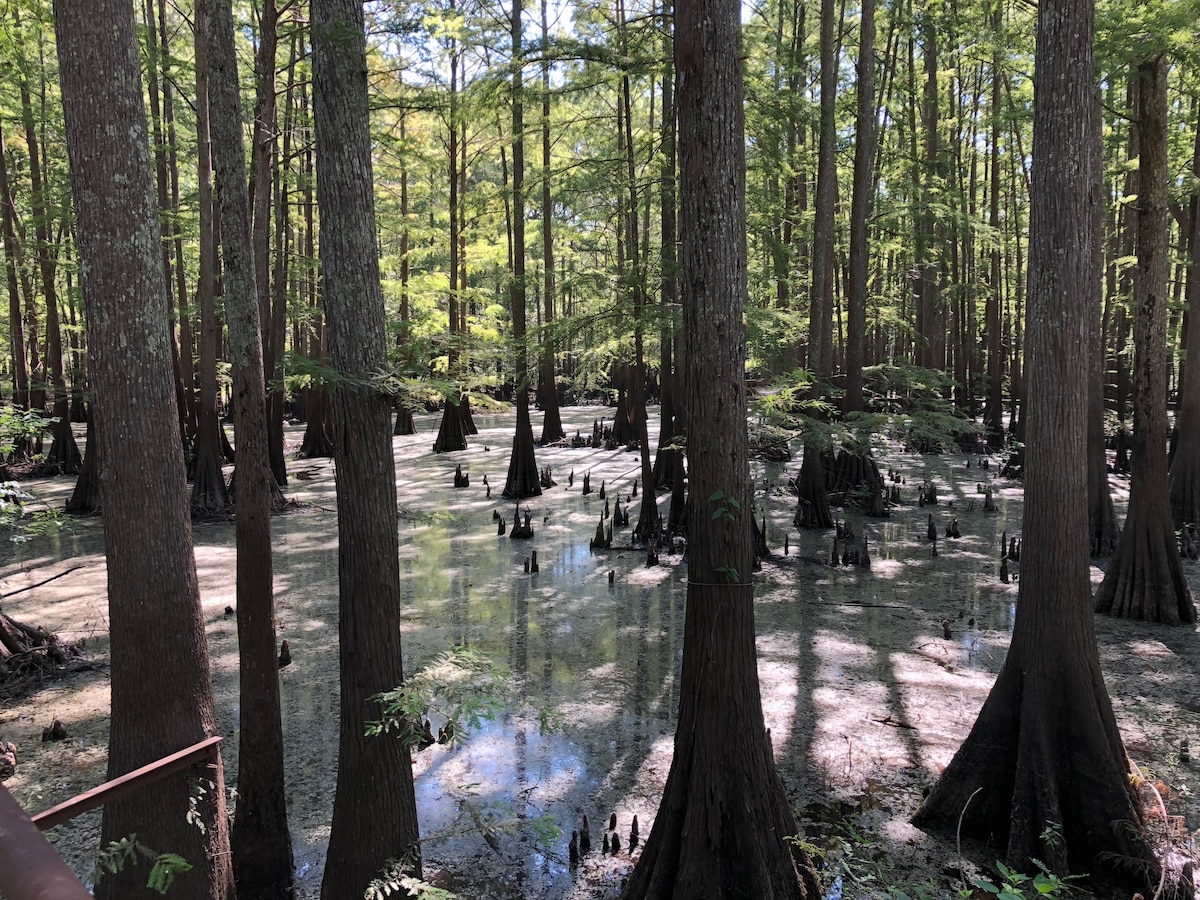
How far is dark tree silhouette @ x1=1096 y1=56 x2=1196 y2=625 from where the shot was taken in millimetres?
7273

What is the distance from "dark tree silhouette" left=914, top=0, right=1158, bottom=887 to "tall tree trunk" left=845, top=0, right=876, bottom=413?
7.31 meters

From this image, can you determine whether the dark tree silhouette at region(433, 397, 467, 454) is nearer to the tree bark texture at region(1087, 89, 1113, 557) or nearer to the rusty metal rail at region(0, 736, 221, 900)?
the tree bark texture at region(1087, 89, 1113, 557)

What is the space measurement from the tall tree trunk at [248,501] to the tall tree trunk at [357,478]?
1.79 ft

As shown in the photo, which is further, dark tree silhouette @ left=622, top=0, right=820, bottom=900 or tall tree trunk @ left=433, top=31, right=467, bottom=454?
tall tree trunk @ left=433, top=31, right=467, bottom=454

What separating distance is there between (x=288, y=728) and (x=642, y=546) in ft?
19.7

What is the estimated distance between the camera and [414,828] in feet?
11.7

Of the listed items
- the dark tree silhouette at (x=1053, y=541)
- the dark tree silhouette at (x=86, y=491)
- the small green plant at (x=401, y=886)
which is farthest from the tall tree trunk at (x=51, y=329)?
the dark tree silhouette at (x=1053, y=541)

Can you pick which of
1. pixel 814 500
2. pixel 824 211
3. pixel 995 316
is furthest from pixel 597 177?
pixel 995 316

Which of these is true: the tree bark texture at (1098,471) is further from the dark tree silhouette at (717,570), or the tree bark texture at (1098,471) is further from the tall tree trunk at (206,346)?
the tall tree trunk at (206,346)

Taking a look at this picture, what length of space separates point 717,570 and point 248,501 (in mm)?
2532

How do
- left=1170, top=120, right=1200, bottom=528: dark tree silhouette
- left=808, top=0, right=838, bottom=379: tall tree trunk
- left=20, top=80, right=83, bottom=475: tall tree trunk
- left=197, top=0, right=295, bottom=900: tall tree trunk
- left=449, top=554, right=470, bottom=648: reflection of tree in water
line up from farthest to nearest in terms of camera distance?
left=20, top=80, right=83, bottom=475: tall tree trunk < left=808, top=0, right=838, bottom=379: tall tree trunk < left=1170, top=120, right=1200, bottom=528: dark tree silhouette < left=449, top=554, right=470, bottom=648: reflection of tree in water < left=197, top=0, right=295, bottom=900: tall tree trunk

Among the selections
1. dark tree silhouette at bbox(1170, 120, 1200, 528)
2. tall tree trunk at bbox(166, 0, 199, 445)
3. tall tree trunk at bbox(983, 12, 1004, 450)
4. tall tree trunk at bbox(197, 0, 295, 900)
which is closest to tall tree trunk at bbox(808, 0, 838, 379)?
dark tree silhouette at bbox(1170, 120, 1200, 528)

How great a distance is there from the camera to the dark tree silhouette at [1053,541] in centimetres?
397

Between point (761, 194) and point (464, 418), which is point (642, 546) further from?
point (464, 418)
